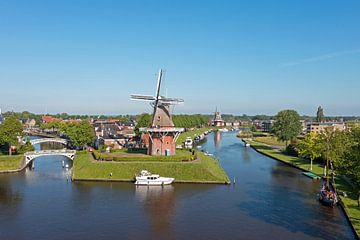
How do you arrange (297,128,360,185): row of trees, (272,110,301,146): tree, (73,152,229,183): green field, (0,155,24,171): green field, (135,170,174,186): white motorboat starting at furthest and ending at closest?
(272,110,301,146): tree < (0,155,24,171): green field < (73,152,229,183): green field < (135,170,174,186): white motorboat < (297,128,360,185): row of trees

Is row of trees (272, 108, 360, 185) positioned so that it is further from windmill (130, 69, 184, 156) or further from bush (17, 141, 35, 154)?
bush (17, 141, 35, 154)

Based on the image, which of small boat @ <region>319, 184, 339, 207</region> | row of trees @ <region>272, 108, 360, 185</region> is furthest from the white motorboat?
row of trees @ <region>272, 108, 360, 185</region>

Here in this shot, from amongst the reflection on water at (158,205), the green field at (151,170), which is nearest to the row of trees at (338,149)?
the green field at (151,170)

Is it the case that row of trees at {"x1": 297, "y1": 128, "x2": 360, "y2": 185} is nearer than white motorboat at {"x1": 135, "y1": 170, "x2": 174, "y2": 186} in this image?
Yes

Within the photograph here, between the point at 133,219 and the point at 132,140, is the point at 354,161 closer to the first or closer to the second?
the point at 133,219

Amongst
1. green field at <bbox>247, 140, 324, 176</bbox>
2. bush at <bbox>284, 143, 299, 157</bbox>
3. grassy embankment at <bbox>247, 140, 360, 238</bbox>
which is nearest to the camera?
grassy embankment at <bbox>247, 140, 360, 238</bbox>

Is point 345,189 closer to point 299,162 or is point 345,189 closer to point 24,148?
point 299,162

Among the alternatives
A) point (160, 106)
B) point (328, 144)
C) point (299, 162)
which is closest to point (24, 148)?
point (160, 106)

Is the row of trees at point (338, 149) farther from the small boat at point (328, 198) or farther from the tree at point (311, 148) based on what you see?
the small boat at point (328, 198)

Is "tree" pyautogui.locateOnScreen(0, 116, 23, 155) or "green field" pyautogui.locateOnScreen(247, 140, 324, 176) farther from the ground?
"tree" pyautogui.locateOnScreen(0, 116, 23, 155)

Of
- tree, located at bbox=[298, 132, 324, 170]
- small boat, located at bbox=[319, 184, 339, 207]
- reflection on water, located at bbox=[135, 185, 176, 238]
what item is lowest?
reflection on water, located at bbox=[135, 185, 176, 238]
